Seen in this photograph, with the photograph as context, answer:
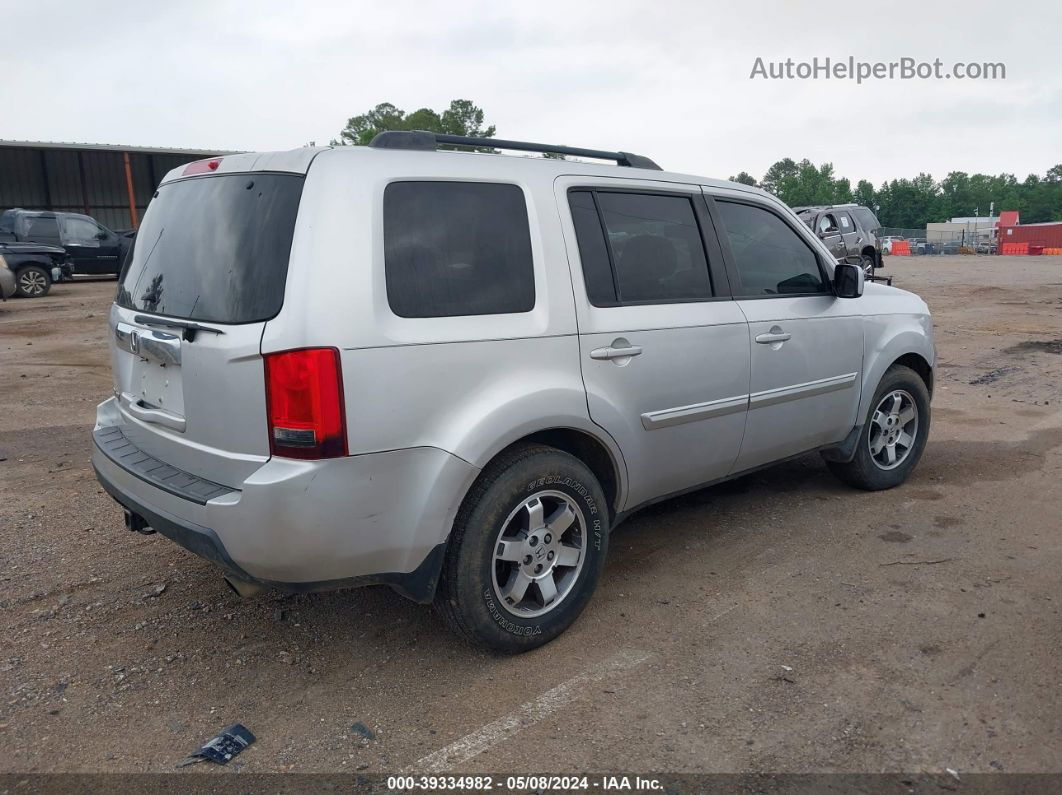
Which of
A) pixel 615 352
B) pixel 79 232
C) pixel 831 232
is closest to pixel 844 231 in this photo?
pixel 831 232

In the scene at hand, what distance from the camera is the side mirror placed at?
446cm

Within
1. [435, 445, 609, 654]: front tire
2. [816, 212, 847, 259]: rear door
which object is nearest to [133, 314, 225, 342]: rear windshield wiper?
[435, 445, 609, 654]: front tire

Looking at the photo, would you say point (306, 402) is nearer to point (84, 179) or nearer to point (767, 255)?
point (767, 255)

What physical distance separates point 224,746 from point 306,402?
1147mm

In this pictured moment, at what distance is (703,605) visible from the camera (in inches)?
145

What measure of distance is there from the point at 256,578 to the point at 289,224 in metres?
1.17

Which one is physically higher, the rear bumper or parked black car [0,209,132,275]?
parked black car [0,209,132,275]

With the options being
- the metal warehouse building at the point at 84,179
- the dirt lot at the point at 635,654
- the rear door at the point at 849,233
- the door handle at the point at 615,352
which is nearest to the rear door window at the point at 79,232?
the metal warehouse building at the point at 84,179

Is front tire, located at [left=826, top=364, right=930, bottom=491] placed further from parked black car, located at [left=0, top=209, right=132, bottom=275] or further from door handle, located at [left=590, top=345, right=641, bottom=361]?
parked black car, located at [left=0, top=209, right=132, bottom=275]

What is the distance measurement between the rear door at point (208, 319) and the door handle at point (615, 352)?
1265 mm

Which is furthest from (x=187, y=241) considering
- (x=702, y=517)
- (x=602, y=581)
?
(x=702, y=517)

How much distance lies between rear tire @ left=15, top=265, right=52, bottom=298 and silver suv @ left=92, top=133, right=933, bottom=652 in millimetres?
16397

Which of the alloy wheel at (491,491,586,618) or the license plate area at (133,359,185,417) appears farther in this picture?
the alloy wheel at (491,491,586,618)

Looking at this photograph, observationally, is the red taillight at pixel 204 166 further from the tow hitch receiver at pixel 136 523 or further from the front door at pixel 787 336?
the front door at pixel 787 336
